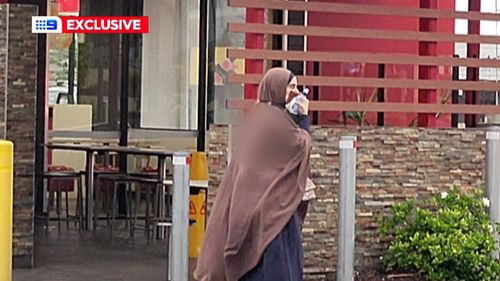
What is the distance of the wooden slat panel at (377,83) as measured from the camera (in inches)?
382

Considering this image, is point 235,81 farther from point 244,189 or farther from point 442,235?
point 244,189

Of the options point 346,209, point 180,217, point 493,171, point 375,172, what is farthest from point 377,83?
point 180,217

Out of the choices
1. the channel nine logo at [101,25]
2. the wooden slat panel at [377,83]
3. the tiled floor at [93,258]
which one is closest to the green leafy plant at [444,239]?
the wooden slat panel at [377,83]

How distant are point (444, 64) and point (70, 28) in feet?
16.2

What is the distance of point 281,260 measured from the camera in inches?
250

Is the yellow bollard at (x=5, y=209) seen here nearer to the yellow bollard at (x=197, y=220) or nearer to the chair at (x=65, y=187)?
the yellow bollard at (x=197, y=220)

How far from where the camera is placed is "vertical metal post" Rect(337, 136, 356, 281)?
9031 millimetres

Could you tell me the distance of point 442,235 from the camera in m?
9.48

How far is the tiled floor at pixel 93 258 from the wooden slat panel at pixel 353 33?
2.88m

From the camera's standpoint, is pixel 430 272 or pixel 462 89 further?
pixel 462 89

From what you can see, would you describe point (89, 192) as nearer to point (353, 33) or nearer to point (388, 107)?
point (388, 107)

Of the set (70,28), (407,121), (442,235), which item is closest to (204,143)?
(70,28)

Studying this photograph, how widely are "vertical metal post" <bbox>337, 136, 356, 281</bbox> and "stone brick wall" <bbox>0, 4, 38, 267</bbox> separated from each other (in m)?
3.51

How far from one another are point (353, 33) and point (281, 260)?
428 cm
